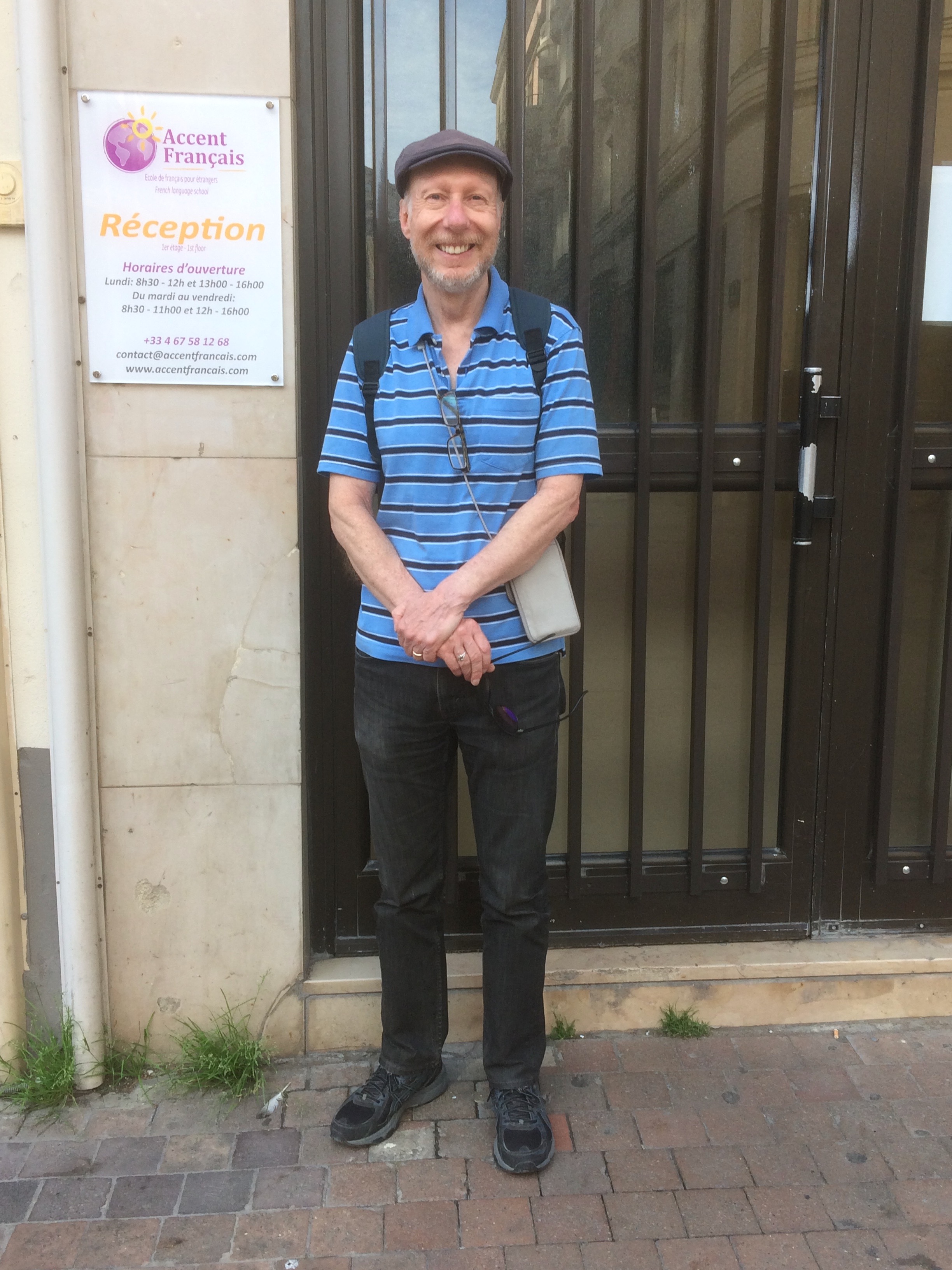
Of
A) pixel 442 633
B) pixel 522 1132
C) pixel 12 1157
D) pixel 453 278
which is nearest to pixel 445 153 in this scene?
pixel 453 278

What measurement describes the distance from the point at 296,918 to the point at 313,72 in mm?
2279

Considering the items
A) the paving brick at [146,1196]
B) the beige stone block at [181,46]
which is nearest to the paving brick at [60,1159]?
the paving brick at [146,1196]

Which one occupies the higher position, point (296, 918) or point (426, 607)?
point (426, 607)

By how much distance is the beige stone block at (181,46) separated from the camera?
8.63ft

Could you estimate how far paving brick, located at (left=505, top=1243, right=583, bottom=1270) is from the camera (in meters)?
2.29

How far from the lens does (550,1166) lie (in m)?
2.59

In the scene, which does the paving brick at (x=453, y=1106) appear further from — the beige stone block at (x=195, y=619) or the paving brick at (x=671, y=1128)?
the beige stone block at (x=195, y=619)

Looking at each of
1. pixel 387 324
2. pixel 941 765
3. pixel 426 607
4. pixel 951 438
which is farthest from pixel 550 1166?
pixel 951 438

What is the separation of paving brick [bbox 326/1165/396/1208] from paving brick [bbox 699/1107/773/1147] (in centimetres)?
81

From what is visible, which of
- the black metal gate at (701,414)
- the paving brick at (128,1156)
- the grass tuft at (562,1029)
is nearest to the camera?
the paving brick at (128,1156)

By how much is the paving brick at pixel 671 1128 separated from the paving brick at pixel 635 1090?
0.04 metres

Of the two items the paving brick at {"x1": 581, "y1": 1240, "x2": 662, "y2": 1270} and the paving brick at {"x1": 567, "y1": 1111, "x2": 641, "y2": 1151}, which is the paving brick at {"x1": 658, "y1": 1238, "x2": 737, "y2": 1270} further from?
the paving brick at {"x1": 567, "y1": 1111, "x2": 641, "y2": 1151}

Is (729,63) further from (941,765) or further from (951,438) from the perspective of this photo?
(941,765)

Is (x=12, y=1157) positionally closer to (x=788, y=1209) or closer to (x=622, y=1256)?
Result: (x=622, y=1256)
